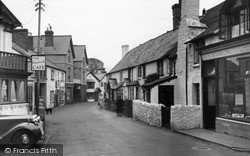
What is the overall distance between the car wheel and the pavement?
7.18 metres

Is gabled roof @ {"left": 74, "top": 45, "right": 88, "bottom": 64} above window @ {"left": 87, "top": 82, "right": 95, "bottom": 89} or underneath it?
above

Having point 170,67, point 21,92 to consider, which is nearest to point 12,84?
point 21,92

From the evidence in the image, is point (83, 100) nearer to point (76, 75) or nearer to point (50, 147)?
point (76, 75)

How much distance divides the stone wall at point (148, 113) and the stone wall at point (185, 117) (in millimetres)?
1919

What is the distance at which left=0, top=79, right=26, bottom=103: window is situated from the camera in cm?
1861

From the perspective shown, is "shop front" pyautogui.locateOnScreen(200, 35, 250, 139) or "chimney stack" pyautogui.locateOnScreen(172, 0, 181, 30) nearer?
"shop front" pyautogui.locateOnScreen(200, 35, 250, 139)

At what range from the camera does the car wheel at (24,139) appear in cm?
1125

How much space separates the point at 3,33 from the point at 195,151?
1680cm

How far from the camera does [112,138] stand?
45.5 ft

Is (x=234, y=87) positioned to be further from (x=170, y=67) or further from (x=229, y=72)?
(x=170, y=67)

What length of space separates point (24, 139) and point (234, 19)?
11233 mm

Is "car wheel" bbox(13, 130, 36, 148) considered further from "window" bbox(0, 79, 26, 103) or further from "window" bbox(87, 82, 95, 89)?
"window" bbox(87, 82, 95, 89)

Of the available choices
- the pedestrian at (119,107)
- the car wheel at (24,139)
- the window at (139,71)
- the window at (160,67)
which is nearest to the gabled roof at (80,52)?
the window at (139,71)

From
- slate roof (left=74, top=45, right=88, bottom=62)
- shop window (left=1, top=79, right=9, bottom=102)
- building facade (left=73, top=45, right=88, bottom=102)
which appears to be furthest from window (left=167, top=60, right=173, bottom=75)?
slate roof (left=74, top=45, right=88, bottom=62)
